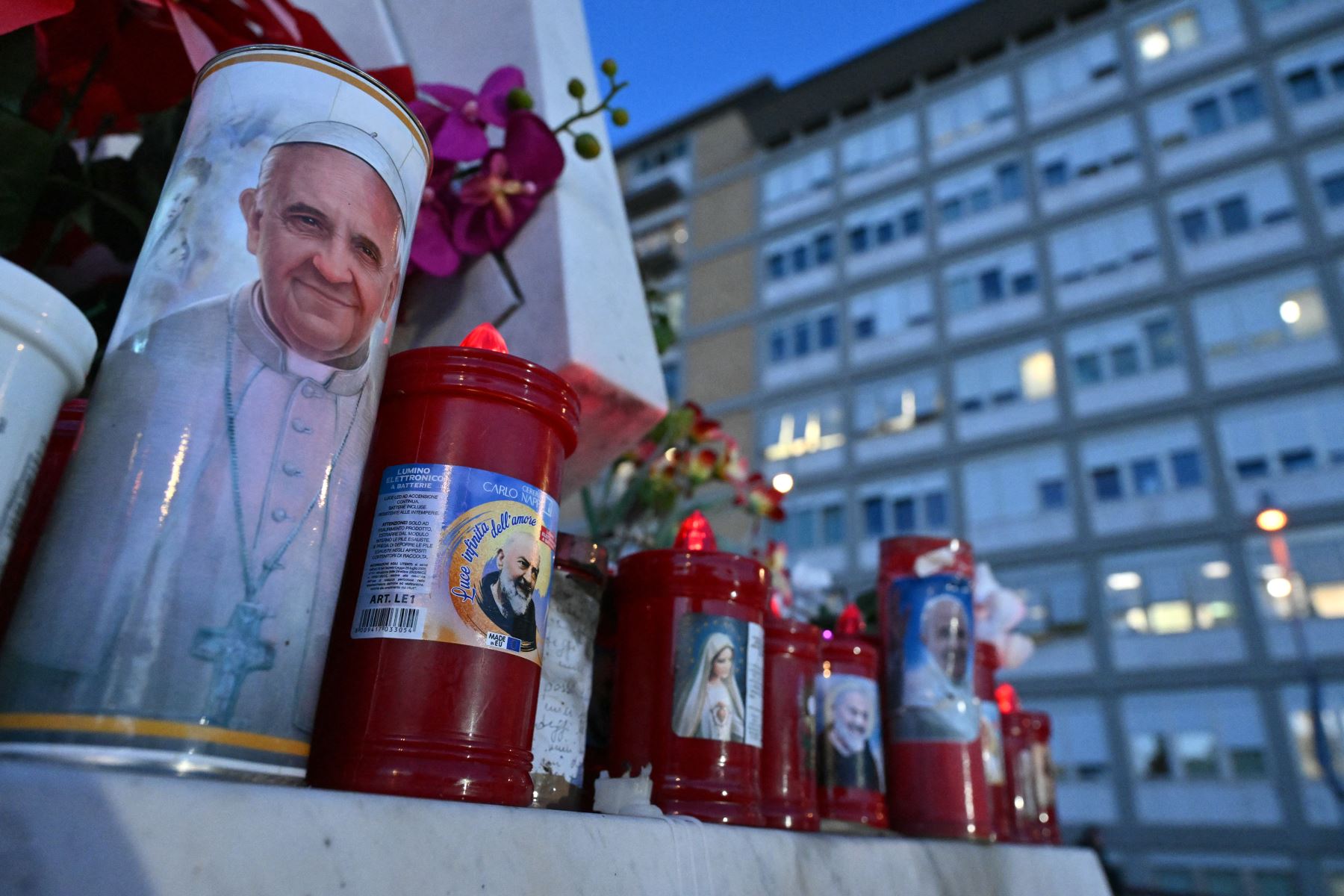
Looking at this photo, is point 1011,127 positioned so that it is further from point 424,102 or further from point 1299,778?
point 424,102

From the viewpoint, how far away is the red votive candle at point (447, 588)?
39 cm

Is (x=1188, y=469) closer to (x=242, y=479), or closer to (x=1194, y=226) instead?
(x=1194, y=226)

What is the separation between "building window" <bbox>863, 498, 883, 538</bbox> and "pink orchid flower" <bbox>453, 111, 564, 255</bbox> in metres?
9.49

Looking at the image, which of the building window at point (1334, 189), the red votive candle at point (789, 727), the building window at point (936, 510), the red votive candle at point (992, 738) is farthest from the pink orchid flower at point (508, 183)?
the building window at point (1334, 189)

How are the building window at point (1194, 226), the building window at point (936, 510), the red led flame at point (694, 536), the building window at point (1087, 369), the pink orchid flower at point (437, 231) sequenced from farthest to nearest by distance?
the building window at point (936, 510) < the building window at point (1087, 369) < the building window at point (1194, 226) < the pink orchid flower at point (437, 231) < the red led flame at point (694, 536)

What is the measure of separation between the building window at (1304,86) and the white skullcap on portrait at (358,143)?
11413mm

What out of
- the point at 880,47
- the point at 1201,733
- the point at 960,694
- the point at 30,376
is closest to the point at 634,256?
the point at 960,694

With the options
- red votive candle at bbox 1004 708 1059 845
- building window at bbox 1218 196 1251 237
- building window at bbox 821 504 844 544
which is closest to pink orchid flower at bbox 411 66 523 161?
red votive candle at bbox 1004 708 1059 845

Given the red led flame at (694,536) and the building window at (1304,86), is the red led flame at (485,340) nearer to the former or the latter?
the red led flame at (694,536)

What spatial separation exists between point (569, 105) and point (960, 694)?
0.73 m

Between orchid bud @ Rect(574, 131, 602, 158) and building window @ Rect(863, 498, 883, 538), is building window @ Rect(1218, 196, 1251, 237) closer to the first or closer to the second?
building window @ Rect(863, 498, 883, 538)

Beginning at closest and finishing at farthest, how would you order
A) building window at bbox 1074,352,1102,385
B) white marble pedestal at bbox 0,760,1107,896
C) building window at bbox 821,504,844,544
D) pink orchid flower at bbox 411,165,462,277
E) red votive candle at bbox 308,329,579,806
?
white marble pedestal at bbox 0,760,1107,896 → red votive candle at bbox 308,329,579,806 → pink orchid flower at bbox 411,165,462,277 → building window at bbox 1074,352,1102,385 → building window at bbox 821,504,844,544

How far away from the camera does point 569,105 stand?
93cm

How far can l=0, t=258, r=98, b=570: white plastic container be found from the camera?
314mm
